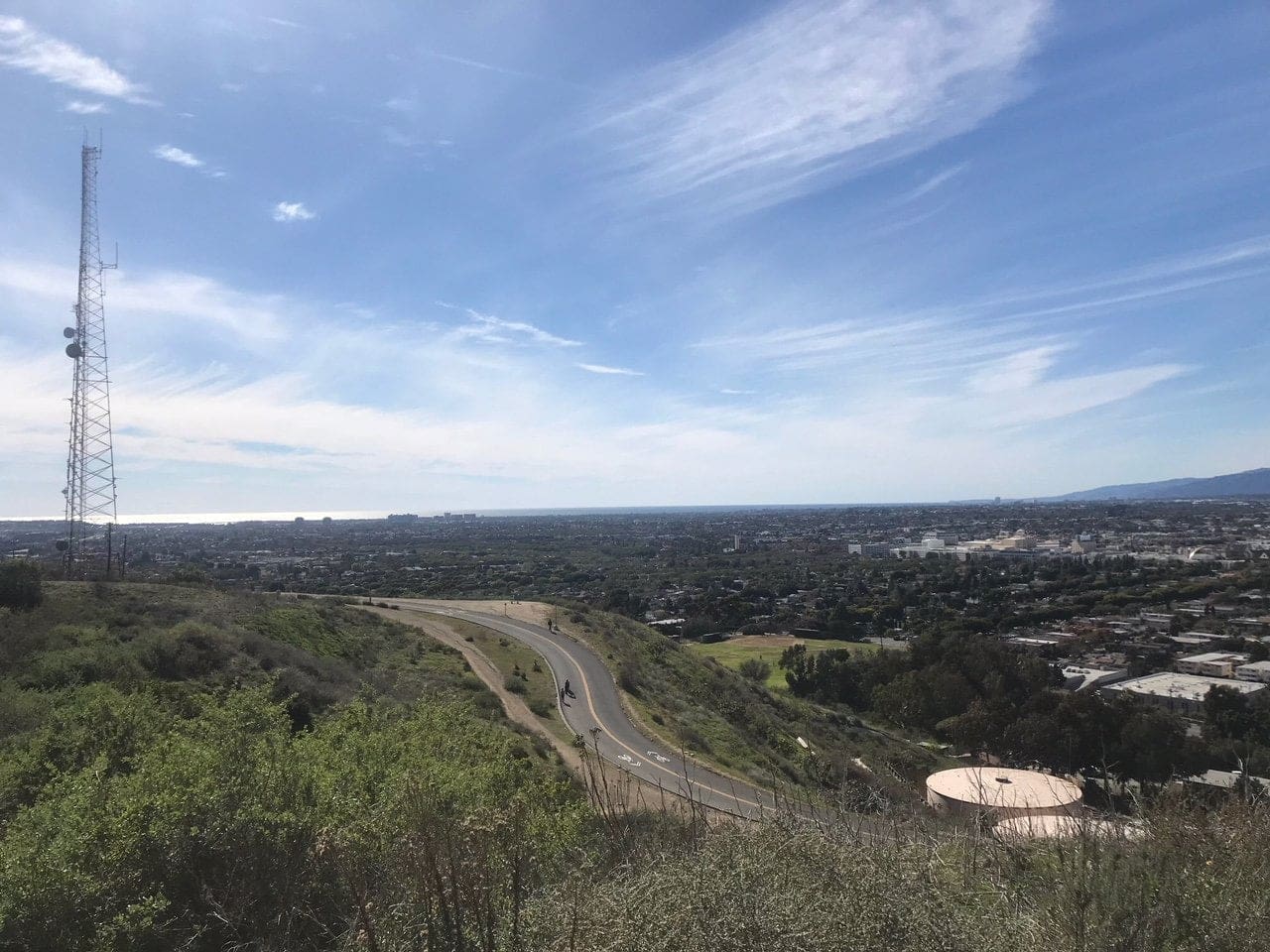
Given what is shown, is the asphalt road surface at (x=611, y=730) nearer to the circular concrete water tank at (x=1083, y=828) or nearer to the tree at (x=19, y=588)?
the circular concrete water tank at (x=1083, y=828)

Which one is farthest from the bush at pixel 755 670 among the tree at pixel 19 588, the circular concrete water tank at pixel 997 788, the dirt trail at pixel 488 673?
the tree at pixel 19 588

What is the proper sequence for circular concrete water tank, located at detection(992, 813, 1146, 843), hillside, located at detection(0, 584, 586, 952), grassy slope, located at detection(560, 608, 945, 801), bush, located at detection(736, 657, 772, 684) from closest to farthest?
hillside, located at detection(0, 584, 586, 952) < circular concrete water tank, located at detection(992, 813, 1146, 843) < grassy slope, located at detection(560, 608, 945, 801) < bush, located at detection(736, 657, 772, 684)

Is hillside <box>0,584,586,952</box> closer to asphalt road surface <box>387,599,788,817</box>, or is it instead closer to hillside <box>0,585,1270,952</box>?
hillside <box>0,585,1270,952</box>

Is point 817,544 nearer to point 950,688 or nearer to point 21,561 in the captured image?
point 950,688

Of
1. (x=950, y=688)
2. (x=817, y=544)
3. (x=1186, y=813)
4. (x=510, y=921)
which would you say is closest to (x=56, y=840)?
(x=510, y=921)

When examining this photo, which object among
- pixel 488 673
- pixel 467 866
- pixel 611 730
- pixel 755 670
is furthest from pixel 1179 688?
pixel 467 866

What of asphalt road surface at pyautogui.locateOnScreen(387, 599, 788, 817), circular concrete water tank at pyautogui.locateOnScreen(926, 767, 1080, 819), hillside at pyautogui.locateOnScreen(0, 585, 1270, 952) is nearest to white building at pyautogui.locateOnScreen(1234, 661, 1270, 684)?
circular concrete water tank at pyautogui.locateOnScreen(926, 767, 1080, 819)
